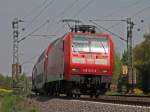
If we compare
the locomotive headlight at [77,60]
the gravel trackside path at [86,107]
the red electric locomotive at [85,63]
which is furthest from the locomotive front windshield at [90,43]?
the gravel trackside path at [86,107]

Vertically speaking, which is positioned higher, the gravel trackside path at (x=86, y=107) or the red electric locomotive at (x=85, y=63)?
the red electric locomotive at (x=85, y=63)

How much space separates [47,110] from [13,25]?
134ft

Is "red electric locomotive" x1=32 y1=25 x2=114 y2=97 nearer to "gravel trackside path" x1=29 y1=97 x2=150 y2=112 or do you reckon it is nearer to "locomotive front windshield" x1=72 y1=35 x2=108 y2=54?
"locomotive front windshield" x1=72 y1=35 x2=108 y2=54

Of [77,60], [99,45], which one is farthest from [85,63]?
[99,45]

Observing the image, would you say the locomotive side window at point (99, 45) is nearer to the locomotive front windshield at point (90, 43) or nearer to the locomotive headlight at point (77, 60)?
the locomotive front windshield at point (90, 43)

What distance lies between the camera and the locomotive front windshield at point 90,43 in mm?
28422

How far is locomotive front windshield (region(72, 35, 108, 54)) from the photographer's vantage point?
93.2 ft

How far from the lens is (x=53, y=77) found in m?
32.5

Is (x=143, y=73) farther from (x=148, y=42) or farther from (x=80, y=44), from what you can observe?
(x=80, y=44)

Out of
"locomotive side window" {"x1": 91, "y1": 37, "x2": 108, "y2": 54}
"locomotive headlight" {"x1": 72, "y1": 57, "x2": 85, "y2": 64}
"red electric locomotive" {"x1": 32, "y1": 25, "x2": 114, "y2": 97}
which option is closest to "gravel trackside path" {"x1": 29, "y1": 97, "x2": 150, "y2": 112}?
"red electric locomotive" {"x1": 32, "y1": 25, "x2": 114, "y2": 97}

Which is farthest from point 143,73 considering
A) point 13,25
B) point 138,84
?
point 13,25

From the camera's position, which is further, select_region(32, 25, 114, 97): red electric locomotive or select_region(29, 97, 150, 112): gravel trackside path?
select_region(32, 25, 114, 97): red electric locomotive

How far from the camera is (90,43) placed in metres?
28.6

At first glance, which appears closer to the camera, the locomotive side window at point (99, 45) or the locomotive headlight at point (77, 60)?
the locomotive headlight at point (77, 60)
